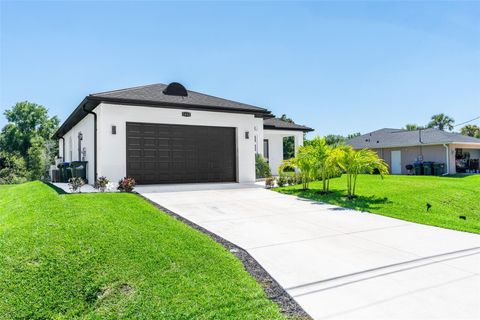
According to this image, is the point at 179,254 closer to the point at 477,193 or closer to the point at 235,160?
the point at 235,160

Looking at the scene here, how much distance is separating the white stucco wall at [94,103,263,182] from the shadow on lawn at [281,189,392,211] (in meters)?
3.47

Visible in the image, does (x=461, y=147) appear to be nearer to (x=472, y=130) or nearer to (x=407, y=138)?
(x=407, y=138)

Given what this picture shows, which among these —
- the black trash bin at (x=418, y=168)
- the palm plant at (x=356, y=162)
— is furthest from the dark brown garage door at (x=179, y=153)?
the black trash bin at (x=418, y=168)

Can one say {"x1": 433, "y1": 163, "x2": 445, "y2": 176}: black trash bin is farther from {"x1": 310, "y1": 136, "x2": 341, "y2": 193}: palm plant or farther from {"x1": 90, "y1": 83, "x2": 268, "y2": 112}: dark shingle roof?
{"x1": 90, "y1": 83, "x2": 268, "y2": 112}: dark shingle roof

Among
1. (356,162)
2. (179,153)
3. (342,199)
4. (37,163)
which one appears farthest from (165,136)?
(37,163)

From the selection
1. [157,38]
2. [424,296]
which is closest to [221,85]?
[157,38]

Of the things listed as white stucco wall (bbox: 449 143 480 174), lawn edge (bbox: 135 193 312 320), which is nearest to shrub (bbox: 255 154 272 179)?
lawn edge (bbox: 135 193 312 320)

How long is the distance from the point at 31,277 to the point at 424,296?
4605 mm

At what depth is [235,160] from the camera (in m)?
14.6

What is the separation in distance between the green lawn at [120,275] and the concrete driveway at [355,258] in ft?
2.06

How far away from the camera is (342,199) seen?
1040cm

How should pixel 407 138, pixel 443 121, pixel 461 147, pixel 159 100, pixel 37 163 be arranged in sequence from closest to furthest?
pixel 159 100
pixel 461 147
pixel 407 138
pixel 37 163
pixel 443 121

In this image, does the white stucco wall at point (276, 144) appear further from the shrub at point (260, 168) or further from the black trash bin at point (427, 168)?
the black trash bin at point (427, 168)

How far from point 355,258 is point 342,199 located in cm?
594
